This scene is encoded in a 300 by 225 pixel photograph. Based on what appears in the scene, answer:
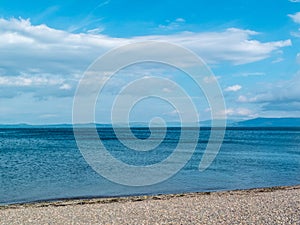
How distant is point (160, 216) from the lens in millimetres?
14289

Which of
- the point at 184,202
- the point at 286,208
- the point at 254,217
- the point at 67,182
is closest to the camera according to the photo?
the point at 254,217

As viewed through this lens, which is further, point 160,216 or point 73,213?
point 73,213

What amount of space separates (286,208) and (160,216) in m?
5.10

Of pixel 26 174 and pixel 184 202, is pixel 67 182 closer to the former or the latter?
pixel 26 174

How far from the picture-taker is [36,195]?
23359 mm

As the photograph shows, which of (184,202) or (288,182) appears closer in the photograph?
(184,202)

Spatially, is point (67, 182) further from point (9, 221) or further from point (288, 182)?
point (288, 182)

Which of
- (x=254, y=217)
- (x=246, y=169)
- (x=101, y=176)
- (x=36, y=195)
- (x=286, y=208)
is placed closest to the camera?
(x=254, y=217)

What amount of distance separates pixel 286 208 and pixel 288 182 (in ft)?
48.9

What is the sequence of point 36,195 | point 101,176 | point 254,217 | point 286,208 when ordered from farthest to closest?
point 101,176 → point 36,195 → point 286,208 → point 254,217

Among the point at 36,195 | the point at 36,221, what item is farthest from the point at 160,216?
the point at 36,195

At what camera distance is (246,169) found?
37125 mm

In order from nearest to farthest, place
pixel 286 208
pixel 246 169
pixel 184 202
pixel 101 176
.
→ 1. pixel 286 208
2. pixel 184 202
3. pixel 101 176
4. pixel 246 169

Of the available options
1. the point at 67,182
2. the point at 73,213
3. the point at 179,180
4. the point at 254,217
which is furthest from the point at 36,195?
the point at 254,217
